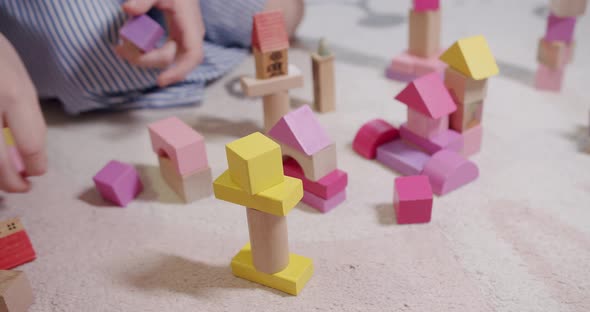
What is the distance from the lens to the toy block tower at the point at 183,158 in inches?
38.6

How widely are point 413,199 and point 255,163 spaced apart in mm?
300

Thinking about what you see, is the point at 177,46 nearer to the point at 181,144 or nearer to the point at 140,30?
the point at 140,30

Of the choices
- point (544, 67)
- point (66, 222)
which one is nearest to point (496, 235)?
point (544, 67)

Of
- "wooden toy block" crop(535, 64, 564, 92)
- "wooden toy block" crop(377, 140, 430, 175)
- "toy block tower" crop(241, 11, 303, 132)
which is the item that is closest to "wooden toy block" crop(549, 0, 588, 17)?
"wooden toy block" crop(535, 64, 564, 92)

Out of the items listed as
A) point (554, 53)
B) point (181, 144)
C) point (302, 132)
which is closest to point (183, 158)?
point (181, 144)

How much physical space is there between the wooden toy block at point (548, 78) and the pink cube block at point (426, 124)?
13.6 inches

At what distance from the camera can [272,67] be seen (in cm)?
112

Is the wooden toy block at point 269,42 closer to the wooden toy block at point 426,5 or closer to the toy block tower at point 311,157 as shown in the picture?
the toy block tower at point 311,157

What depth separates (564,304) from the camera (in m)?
0.79

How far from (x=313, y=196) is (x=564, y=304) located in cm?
39

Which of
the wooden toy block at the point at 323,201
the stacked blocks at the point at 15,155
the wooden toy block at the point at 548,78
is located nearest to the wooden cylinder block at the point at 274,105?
the wooden toy block at the point at 323,201

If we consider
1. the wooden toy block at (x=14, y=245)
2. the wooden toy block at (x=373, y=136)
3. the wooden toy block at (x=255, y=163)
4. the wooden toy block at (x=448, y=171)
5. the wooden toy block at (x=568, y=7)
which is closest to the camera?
the wooden toy block at (x=255, y=163)

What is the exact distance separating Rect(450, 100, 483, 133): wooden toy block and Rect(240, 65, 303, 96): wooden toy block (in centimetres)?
29

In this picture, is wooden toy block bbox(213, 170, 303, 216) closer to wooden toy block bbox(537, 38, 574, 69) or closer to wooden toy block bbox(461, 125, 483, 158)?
wooden toy block bbox(461, 125, 483, 158)
